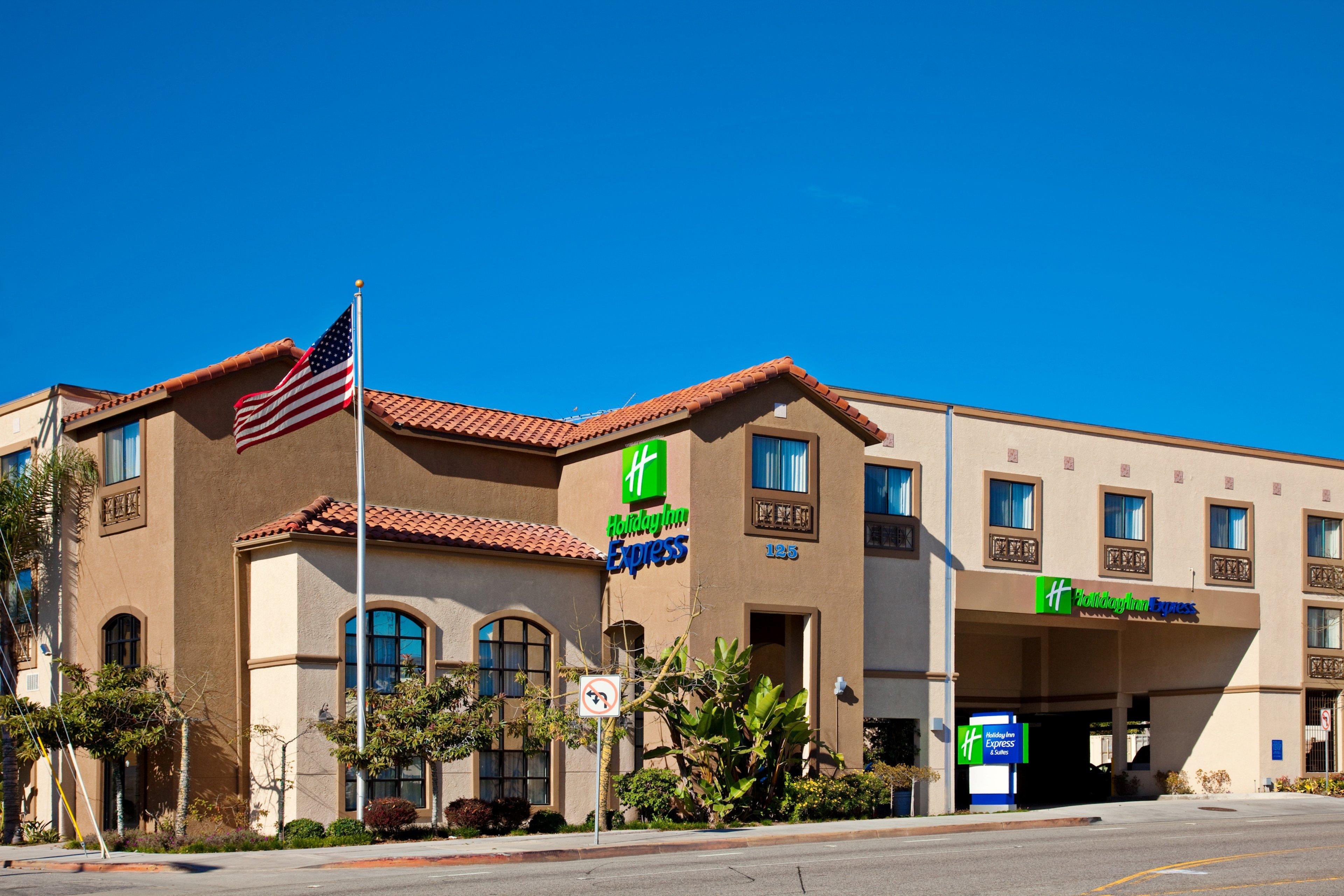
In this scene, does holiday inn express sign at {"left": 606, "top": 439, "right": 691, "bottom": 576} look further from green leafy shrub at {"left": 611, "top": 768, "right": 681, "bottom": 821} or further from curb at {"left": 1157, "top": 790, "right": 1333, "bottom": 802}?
curb at {"left": 1157, "top": 790, "right": 1333, "bottom": 802}

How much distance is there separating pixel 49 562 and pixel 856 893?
1991 centimetres

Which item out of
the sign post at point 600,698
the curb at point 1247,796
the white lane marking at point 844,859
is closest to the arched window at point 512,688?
the sign post at point 600,698

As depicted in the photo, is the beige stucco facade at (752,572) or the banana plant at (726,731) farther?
the banana plant at (726,731)

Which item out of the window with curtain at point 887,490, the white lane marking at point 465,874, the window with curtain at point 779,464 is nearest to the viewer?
the white lane marking at point 465,874

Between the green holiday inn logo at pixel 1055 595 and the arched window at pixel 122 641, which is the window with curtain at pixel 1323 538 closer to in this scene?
the green holiday inn logo at pixel 1055 595

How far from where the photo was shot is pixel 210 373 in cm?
2697

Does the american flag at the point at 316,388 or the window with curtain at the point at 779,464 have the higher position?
the american flag at the point at 316,388

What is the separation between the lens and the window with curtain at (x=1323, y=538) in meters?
39.8

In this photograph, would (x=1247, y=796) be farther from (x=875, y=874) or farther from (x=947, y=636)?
(x=875, y=874)

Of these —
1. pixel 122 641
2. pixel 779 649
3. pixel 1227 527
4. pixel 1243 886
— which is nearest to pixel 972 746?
pixel 779 649

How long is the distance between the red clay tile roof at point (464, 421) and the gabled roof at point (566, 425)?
17 millimetres

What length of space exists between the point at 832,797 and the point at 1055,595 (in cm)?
934

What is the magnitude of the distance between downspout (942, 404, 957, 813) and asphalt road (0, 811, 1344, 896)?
34.1ft

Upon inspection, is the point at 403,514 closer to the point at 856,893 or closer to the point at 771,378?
the point at 771,378
